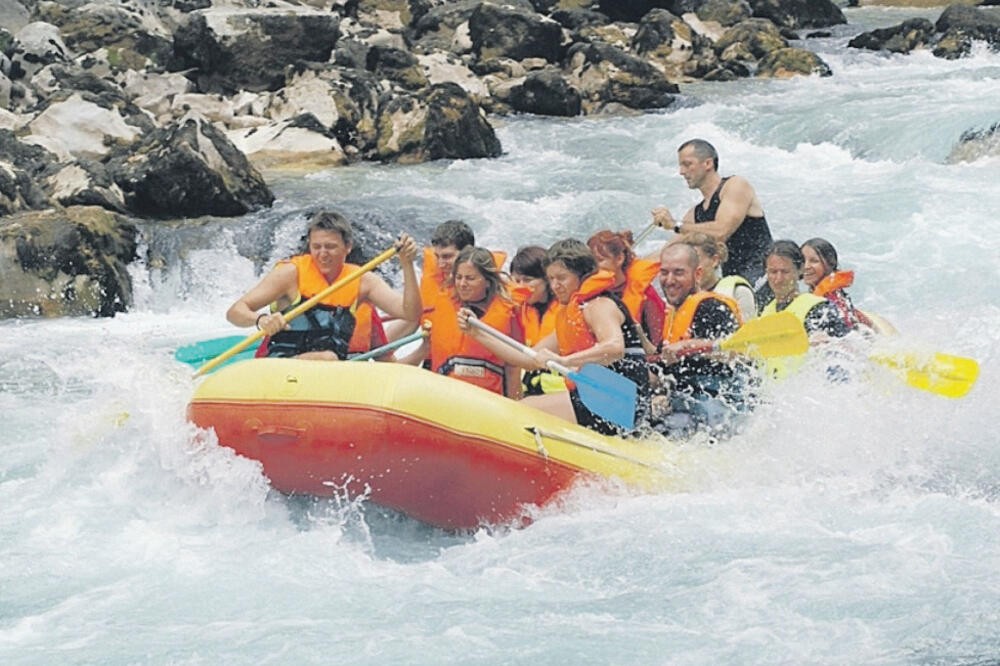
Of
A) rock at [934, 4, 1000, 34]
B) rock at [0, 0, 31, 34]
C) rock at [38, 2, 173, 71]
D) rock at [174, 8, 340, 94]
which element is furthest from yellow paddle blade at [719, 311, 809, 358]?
rock at [934, 4, 1000, 34]

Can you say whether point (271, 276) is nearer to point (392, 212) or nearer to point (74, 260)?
point (74, 260)

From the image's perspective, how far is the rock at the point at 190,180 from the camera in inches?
437

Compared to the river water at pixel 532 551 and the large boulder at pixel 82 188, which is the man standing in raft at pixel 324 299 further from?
the large boulder at pixel 82 188

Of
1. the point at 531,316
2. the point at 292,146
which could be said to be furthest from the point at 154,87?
the point at 531,316

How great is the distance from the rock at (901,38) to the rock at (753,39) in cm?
120

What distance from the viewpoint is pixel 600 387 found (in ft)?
17.0

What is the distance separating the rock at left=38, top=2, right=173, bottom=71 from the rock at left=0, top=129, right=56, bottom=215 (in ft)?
17.8

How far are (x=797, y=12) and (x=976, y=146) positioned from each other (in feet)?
37.0

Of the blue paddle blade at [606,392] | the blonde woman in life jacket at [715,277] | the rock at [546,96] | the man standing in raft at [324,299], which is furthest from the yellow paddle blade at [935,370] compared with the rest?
the rock at [546,96]

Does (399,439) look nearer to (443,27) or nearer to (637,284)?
(637,284)

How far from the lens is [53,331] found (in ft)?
30.2

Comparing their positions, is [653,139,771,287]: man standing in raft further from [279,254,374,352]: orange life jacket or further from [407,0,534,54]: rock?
[407,0,534,54]: rock

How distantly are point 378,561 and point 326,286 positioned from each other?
1.20 metres

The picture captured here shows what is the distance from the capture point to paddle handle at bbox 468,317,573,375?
516 cm
